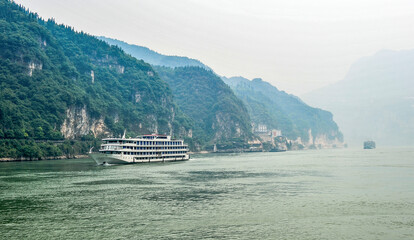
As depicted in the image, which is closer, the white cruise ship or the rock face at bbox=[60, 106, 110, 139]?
the white cruise ship

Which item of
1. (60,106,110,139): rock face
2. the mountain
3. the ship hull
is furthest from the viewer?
(60,106,110,139): rock face

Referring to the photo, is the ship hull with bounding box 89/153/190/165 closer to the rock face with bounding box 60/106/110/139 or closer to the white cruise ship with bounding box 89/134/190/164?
the white cruise ship with bounding box 89/134/190/164

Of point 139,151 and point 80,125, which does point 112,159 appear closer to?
point 139,151

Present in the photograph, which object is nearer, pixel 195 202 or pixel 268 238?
pixel 268 238

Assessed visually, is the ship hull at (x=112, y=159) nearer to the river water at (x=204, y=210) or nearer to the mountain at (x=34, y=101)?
the mountain at (x=34, y=101)

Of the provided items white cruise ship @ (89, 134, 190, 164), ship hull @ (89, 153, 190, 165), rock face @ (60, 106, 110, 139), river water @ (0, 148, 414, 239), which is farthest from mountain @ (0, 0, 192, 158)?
river water @ (0, 148, 414, 239)

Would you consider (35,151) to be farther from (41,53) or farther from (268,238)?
(268,238)

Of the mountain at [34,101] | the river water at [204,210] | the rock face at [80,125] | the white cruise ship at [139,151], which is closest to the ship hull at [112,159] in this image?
the white cruise ship at [139,151]

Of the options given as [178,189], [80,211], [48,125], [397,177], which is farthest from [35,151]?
[397,177]

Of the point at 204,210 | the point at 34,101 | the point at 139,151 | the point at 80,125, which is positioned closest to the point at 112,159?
the point at 139,151
